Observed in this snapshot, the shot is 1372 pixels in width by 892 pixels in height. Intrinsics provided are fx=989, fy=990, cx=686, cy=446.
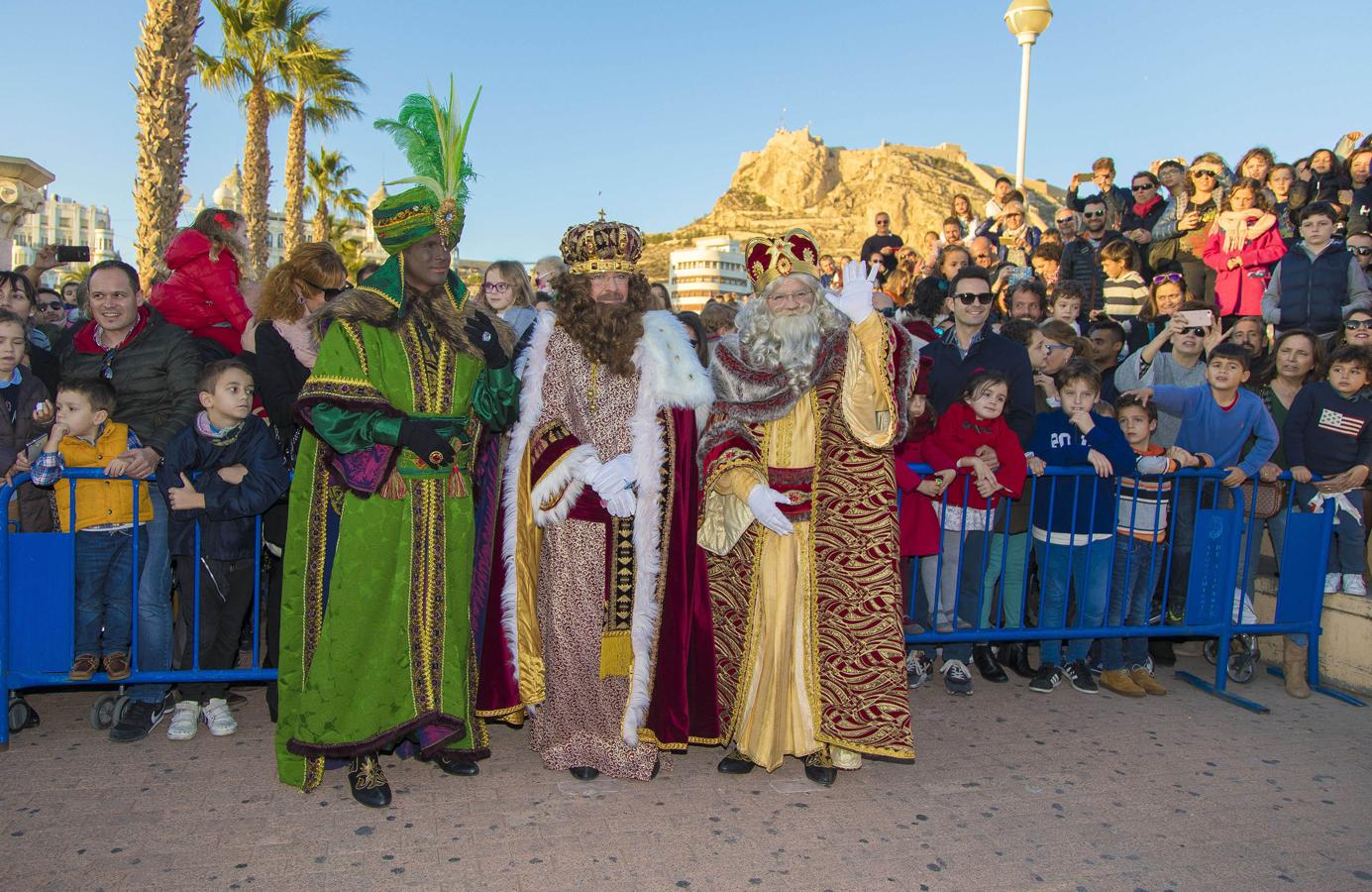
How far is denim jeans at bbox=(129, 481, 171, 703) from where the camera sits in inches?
170

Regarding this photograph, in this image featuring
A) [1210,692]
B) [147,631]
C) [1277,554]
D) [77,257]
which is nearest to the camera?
[147,631]

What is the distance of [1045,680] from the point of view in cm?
529

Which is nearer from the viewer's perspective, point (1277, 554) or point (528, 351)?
point (528, 351)

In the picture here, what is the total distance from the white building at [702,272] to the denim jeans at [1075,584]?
75.5 meters

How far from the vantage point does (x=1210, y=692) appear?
5344 millimetres

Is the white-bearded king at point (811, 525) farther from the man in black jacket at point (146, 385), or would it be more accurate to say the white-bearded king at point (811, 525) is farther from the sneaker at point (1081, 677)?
the man in black jacket at point (146, 385)

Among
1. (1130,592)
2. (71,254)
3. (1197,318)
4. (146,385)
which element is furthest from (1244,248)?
(71,254)

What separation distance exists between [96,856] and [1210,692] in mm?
5200

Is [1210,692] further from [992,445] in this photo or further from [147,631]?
[147,631]

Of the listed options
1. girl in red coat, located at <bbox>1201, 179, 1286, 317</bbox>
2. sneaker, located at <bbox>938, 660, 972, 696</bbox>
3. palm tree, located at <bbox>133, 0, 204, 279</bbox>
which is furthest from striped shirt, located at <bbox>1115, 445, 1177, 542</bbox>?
palm tree, located at <bbox>133, 0, 204, 279</bbox>

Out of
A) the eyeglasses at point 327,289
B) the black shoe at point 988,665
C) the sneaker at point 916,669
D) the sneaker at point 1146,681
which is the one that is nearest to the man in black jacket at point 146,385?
the eyeglasses at point 327,289

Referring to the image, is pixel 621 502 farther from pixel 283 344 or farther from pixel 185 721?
pixel 185 721

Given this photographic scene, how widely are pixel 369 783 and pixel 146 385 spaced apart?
214 centimetres

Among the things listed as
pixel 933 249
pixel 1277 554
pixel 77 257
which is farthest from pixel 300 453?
pixel 933 249
